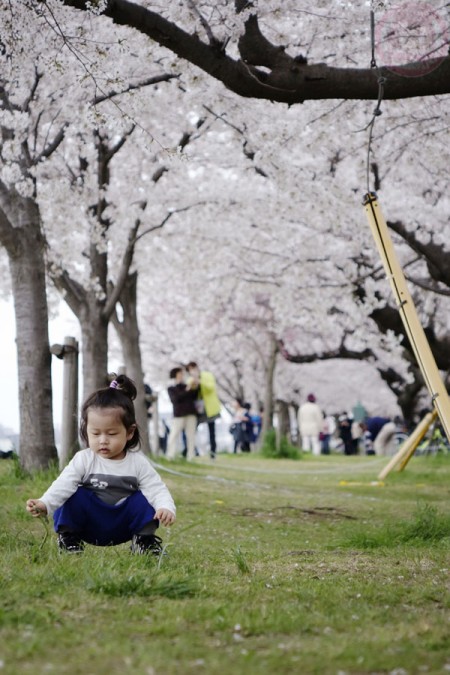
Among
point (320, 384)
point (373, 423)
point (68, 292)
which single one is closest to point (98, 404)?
point (68, 292)

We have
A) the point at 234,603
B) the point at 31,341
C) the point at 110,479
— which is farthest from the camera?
the point at 31,341

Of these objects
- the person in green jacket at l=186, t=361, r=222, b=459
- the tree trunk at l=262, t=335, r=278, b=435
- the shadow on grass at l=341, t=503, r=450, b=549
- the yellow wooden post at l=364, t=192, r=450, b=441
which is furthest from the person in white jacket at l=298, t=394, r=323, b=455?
the yellow wooden post at l=364, t=192, r=450, b=441

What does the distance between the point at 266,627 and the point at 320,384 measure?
4265 cm

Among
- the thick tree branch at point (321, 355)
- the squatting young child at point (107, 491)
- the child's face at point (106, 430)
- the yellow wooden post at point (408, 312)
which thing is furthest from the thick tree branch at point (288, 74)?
the thick tree branch at point (321, 355)

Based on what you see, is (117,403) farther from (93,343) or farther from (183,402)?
(183,402)

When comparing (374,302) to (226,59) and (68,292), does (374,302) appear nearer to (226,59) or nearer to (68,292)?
(68,292)

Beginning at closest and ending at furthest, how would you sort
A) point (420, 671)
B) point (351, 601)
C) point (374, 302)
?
point (420, 671)
point (351, 601)
point (374, 302)

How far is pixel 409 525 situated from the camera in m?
6.39

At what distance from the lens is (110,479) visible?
4789 millimetres

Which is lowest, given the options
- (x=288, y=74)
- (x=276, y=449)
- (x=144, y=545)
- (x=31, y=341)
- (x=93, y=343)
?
(x=144, y=545)

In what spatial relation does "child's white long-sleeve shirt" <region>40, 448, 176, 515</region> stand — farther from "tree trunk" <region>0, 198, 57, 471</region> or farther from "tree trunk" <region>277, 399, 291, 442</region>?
"tree trunk" <region>277, 399, 291, 442</region>

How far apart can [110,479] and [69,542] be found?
1.39ft

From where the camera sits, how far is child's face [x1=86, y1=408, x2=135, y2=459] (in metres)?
4.79

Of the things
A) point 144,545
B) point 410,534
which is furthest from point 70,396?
point 144,545
